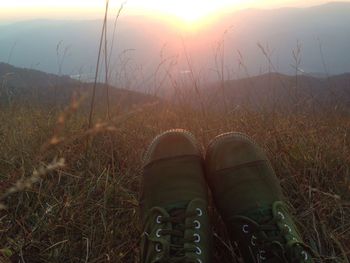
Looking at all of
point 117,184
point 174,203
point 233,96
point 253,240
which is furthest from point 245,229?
point 233,96

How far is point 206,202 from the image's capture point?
1634mm

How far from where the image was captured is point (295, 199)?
5.96 feet

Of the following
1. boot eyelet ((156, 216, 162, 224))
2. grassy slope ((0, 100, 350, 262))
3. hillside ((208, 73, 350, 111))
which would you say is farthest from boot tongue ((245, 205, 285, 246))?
hillside ((208, 73, 350, 111))

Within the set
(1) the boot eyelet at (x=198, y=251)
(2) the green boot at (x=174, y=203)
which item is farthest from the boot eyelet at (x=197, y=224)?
(1) the boot eyelet at (x=198, y=251)

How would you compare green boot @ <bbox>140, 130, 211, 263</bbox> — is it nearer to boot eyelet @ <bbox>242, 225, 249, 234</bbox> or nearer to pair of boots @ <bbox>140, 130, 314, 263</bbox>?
pair of boots @ <bbox>140, 130, 314, 263</bbox>

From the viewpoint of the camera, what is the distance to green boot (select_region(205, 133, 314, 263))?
137 cm

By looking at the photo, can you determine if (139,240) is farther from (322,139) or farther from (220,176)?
(322,139)

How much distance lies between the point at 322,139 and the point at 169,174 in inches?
39.6

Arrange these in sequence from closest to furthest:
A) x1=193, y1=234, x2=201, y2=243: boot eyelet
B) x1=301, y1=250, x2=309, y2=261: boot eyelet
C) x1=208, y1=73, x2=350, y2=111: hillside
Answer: x1=301, y1=250, x2=309, y2=261: boot eyelet, x1=193, y1=234, x2=201, y2=243: boot eyelet, x1=208, y1=73, x2=350, y2=111: hillside

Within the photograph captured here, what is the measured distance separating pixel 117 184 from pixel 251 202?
58cm

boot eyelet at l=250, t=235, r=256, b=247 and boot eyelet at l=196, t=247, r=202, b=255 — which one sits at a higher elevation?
boot eyelet at l=196, t=247, r=202, b=255

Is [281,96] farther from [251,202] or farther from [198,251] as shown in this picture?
[198,251]

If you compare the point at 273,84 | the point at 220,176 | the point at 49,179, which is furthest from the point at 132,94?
the point at 220,176

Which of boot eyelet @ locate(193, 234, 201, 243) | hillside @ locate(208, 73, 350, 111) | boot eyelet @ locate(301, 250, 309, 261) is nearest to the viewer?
boot eyelet @ locate(301, 250, 309, 261)
